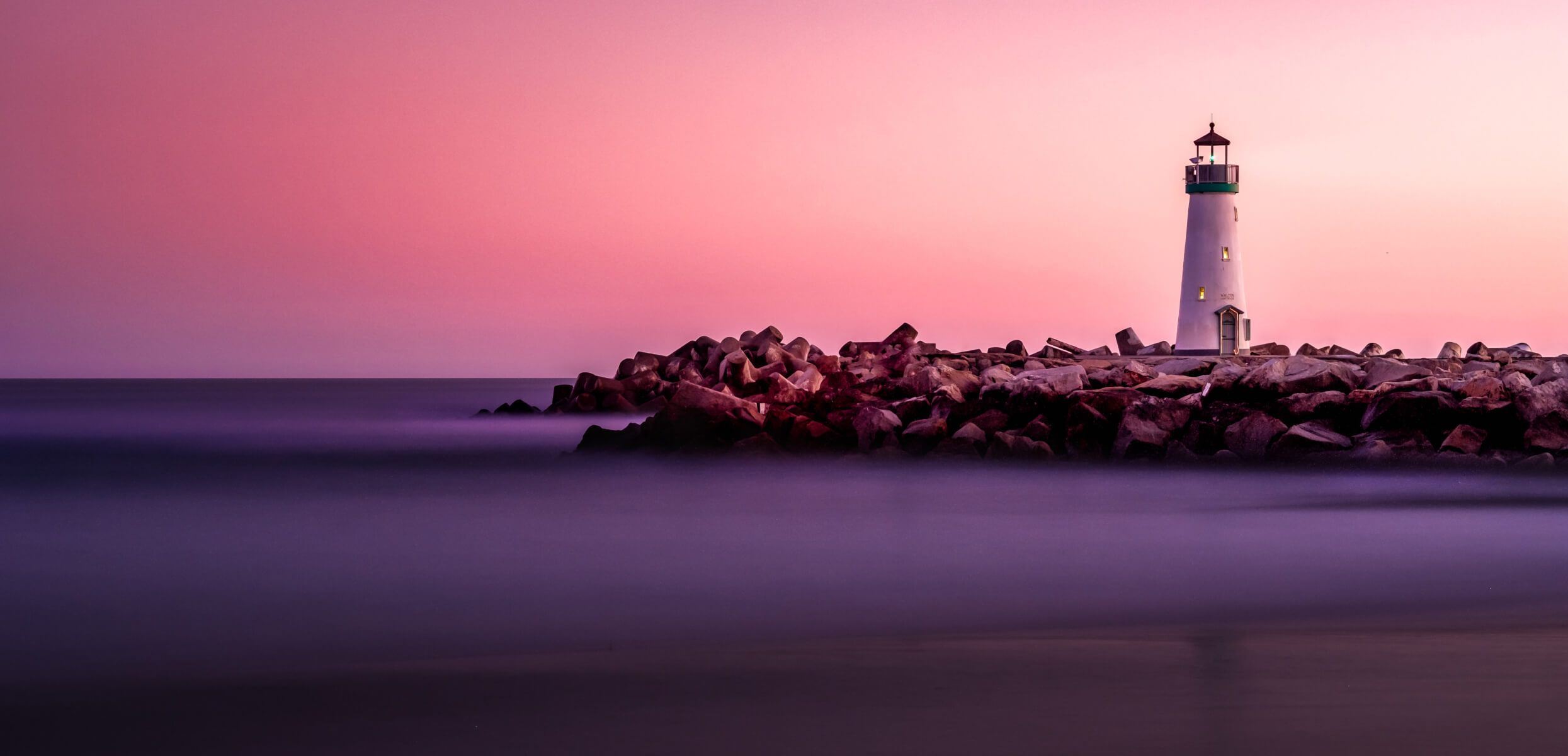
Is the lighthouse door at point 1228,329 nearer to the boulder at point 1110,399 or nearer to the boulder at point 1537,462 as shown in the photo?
the boulder at point 1110,399

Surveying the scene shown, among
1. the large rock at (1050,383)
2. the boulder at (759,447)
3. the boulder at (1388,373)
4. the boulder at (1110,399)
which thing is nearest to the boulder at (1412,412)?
the boulder at (1388,373)

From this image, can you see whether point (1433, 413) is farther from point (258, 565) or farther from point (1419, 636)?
point (258, 565)

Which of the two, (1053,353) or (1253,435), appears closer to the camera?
(1253,435)

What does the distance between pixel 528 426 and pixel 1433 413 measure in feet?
54.9

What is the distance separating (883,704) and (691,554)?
15.4ft

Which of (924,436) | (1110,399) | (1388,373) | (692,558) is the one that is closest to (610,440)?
(924,436)

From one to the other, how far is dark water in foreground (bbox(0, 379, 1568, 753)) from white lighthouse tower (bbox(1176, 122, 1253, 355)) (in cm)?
1136

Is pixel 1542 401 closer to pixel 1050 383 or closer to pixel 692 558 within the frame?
pixel 1050 383

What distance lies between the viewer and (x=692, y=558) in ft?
29.5

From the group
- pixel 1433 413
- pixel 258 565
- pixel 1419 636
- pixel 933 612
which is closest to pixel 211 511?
pixel 258 565

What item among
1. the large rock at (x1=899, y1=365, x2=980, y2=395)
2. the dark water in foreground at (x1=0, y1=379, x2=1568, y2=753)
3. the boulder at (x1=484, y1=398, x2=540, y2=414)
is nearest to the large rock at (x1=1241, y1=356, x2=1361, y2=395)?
the dark water in foreground at (x1=0, y1=379, x2=1568, y2=753)

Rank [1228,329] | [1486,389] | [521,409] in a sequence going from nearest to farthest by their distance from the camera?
[1486,389] → [1228,329] → [521,409]

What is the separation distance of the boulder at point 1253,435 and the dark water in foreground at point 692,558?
481 mm

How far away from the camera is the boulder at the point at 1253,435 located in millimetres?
13797
